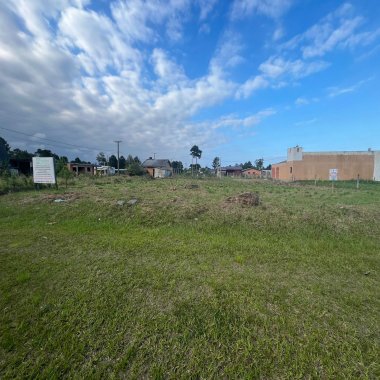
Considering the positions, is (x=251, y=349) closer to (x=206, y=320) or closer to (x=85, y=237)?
(x=206, y=320)

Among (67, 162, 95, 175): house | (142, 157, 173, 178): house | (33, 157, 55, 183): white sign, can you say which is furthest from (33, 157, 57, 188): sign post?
(67, 162, 95, 175): house

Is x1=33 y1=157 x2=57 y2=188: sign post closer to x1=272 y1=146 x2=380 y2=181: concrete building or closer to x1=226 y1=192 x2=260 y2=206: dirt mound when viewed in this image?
x1=226 y1=192 x2=260 y2=206: dirt mound

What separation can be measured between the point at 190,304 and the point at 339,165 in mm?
44069

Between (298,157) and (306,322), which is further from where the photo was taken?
(298,157)

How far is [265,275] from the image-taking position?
12.7ft

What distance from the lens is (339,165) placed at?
3753cm

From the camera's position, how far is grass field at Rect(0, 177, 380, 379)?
6.94 ft

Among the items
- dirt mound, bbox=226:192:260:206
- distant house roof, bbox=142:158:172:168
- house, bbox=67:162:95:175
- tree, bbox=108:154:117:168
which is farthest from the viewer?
tree, bbox=108:154:117:168

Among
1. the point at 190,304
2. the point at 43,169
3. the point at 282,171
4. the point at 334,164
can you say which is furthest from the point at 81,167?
the point at 190,304

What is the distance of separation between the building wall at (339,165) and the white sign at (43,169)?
128ft

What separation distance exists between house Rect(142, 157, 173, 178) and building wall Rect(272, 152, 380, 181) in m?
33.5

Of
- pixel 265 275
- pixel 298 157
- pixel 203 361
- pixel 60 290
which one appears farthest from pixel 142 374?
pixel 298 157

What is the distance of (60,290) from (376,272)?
5749mm

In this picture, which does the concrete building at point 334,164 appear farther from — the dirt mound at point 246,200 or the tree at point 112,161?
the tree at point 112,161
